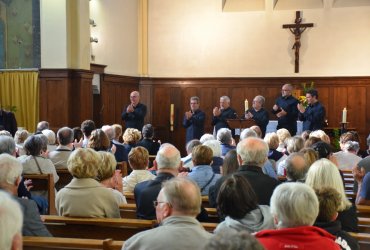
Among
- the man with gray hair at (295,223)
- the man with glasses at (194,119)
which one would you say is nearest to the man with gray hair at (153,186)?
the man with gray hair at (295,223)

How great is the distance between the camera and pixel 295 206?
2768 mm

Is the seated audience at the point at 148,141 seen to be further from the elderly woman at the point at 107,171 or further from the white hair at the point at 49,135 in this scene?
the elderly woman at the point at 107,171

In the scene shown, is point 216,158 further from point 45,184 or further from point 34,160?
point 34,160

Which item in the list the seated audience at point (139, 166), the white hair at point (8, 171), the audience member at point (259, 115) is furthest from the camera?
the audience member at point (259, 115)

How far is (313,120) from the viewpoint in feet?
35.9

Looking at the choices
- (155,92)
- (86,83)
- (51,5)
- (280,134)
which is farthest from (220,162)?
(155,92)

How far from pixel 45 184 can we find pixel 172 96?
30.4 feet

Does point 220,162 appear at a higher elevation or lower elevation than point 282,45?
lower

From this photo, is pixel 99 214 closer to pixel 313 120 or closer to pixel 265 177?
pixel 265 177

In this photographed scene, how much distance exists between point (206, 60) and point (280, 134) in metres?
6.90

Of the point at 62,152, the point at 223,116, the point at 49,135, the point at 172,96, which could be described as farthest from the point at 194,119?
the point at 62,152

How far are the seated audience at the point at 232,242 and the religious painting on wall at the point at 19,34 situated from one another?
35.6 feet

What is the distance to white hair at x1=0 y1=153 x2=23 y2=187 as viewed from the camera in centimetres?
388

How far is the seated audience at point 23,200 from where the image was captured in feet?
12.1
